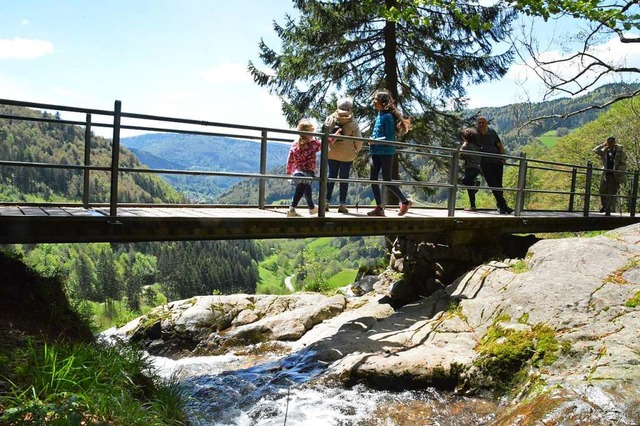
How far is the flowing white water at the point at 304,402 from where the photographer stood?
217 inches

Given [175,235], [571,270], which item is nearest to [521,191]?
[571,270]

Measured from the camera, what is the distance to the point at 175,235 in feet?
21.1

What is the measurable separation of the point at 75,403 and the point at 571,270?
678cm

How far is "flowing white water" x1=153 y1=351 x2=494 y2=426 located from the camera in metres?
5.50

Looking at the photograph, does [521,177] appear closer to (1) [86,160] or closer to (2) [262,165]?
(2) [262,165]

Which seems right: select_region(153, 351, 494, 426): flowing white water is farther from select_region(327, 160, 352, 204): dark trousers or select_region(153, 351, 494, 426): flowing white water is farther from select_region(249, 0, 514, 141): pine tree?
select_region(249, 0, 514, 141): pine tree

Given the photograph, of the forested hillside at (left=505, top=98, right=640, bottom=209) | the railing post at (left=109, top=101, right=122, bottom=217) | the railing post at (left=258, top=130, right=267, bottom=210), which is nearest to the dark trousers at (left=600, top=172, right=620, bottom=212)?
the railing post at (left=258, top=130, right=267, bottom=210)

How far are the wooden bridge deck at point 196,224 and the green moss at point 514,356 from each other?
9.22ft

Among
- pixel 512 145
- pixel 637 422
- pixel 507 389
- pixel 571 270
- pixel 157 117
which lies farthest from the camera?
pixel 512 145

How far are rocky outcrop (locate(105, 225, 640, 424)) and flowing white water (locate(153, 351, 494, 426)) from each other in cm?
25

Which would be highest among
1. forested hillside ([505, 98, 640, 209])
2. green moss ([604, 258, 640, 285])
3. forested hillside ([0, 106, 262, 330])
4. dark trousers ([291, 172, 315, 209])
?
forested hillside ([505, 98, 640, 209])

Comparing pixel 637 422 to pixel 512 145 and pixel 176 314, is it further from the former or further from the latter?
pixel 512 145

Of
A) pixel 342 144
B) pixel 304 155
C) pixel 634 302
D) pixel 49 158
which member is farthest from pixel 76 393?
pixel 49 158

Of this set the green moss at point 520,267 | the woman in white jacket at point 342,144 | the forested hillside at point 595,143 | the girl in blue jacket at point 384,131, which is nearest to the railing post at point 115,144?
the woman in white jacket at point 342,144
